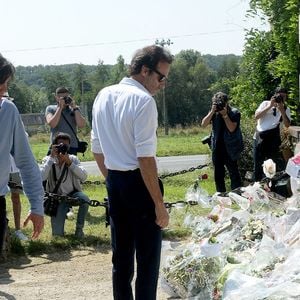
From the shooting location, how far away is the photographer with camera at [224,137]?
25.9 ft

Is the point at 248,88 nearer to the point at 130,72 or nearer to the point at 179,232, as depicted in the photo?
the point at 179,232

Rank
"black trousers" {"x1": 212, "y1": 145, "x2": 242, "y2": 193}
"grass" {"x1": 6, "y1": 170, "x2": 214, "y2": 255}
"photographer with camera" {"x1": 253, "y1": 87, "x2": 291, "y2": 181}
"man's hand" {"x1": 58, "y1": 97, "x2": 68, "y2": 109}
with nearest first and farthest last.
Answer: "grass" {"x1": 6, "y1": 170, "x2": 214, "y2": 255}, "black trousers" {"x1": 212, "y1": 145, "x2": 242, "y2": 193}, "man's hand" {"x1": 58, "y1": 97, "x2": 68, "y2": 109}, "photographer with camera" {"x1": 253, "y1": 87, "x2": 291, "y2": 181}

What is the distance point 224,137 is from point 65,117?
2.09m

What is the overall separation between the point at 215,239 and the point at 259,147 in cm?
433

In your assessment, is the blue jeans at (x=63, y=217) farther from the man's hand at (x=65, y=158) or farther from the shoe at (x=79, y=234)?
the man's hand at (x=65, y=158)

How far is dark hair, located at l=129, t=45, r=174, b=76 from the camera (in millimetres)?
3498

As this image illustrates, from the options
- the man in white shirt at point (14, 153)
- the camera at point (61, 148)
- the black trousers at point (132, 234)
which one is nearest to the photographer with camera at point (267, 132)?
the camera at point (61, 148)

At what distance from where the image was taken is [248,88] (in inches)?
437

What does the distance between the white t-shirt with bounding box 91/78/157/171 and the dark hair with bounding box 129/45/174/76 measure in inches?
3.9

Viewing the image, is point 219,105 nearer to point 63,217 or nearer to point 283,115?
point 283,115

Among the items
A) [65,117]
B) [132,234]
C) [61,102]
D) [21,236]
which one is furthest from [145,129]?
[65,117]

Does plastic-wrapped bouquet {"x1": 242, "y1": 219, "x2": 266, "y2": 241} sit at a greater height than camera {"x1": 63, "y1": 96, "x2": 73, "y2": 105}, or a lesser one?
lesser

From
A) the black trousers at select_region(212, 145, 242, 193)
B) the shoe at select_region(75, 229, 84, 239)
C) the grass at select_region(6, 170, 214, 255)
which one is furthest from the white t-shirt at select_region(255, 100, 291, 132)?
the shoe at select_region(75, 229, 84, 239)

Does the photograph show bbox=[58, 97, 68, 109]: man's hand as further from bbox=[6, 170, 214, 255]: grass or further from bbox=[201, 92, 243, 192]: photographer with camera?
bbox=[201, 92, 243, 192]: photographer with camera
